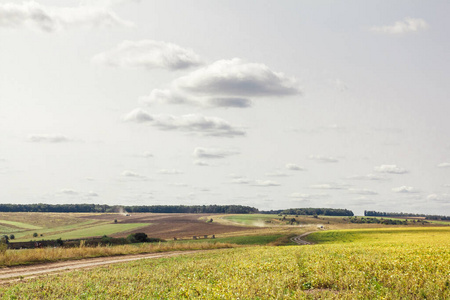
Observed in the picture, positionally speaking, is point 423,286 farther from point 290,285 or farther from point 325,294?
point 290,285

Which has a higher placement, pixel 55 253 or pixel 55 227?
pixel 55 253

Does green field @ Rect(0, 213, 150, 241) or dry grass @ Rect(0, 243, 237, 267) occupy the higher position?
dry grass @ Rect(0, 243, 237, 267)

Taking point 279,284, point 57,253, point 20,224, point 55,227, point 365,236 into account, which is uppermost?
point 279,284

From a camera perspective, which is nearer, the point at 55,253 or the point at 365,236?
the point at 55,253

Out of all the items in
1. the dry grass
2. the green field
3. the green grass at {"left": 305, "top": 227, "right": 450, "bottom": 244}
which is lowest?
the green field

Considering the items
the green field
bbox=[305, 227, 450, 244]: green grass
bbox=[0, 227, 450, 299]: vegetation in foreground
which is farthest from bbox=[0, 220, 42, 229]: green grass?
bbox=[0, 227, 450, 299]: vegetation in foreground

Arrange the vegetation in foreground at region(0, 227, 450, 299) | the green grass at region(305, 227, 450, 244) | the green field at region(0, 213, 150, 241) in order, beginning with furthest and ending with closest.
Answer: the green field at region(0, 213, 150, 241) < the green grass at region(305, 227, 450, 244) < the vegetation in foreground at region(0, 227, 450, 299)

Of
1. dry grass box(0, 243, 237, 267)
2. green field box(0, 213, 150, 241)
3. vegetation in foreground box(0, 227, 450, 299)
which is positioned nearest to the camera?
vegetation in foreground box(0, 227, 450, 299)

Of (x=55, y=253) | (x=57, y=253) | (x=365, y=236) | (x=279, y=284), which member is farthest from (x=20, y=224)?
(x=279, y=284)

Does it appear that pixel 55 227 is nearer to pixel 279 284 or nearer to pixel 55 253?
pixel 55 253

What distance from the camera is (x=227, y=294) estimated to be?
13.8 m

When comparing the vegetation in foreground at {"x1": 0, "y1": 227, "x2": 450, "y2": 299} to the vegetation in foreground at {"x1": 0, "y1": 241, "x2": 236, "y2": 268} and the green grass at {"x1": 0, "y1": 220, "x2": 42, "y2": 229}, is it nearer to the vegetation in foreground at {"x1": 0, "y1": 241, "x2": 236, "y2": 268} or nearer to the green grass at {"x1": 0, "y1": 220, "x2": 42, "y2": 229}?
the vegetation in foreground at {"x1": 0, "y1": 241, "x2": 236, "y2": 268}

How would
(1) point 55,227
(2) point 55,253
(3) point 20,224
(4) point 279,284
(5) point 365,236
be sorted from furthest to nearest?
(1) point 55,227 → (3) point 20,224 → (5) point 365,236 → (2) point 55,253 → (4) point 279,284

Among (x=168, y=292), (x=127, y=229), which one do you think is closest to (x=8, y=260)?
(x=168, y=292)
